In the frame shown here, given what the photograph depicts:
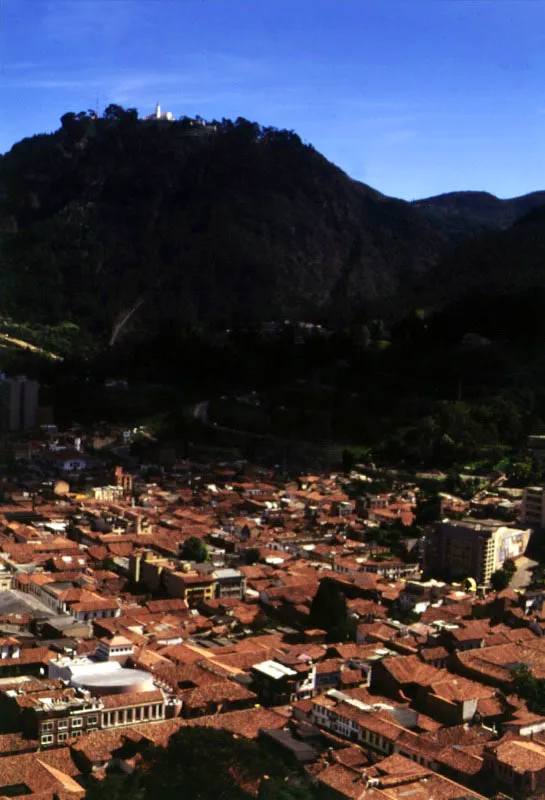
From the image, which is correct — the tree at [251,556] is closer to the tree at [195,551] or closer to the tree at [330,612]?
the tree at [195,551]

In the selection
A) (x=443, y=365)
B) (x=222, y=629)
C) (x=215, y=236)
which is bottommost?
(x=222, y=629)

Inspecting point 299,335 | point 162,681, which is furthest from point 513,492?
point 299,335

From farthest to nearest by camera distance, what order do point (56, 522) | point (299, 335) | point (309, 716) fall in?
point (299, 335), point (56, 522), point (309, 716)

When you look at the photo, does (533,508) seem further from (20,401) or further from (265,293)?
(265,293)

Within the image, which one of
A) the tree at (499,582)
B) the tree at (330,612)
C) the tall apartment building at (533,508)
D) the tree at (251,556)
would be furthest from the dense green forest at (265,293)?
the tree at (330,612)

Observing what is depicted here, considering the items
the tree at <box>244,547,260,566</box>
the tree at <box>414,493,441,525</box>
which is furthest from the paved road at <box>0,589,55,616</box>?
the tree at <box>414,493,441,525</box>

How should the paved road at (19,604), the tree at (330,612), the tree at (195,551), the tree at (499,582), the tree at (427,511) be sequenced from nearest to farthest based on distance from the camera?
the tree at (330,612) → the paved road at (19,604) → the tree at (499,582) → the tree at (195,551) → the tree at (427,511)

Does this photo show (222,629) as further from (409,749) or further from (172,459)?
(172,459)
